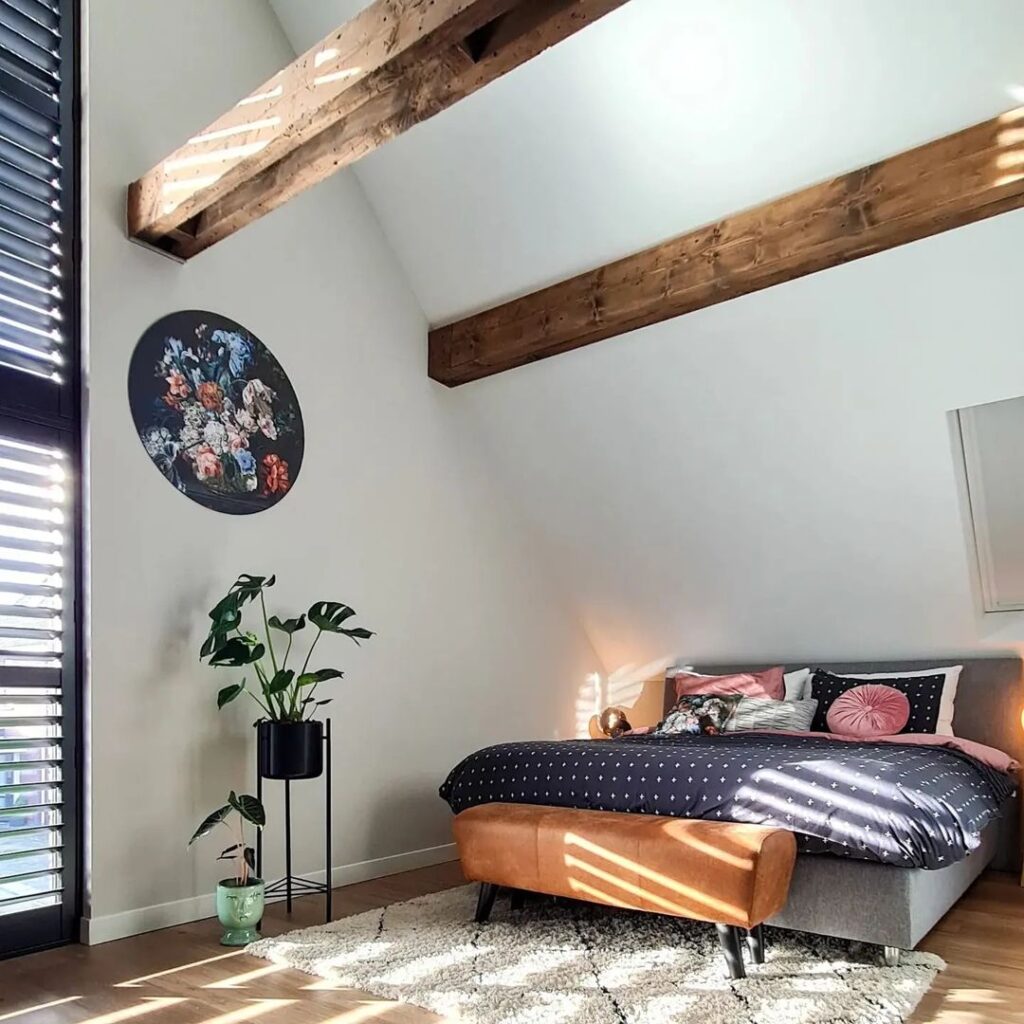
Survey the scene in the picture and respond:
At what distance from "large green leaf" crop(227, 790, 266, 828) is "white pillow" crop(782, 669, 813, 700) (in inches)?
110

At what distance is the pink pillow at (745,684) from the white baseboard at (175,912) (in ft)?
5.95

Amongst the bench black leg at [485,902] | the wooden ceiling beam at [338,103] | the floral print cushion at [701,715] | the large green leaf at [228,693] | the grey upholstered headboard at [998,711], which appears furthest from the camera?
the floral print cushion at [701,715]

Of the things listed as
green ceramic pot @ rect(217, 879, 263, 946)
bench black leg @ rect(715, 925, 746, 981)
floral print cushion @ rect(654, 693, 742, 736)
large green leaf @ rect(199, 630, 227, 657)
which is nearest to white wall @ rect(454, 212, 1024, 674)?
floral print cushion @ rect(654, 693, 742, 736)

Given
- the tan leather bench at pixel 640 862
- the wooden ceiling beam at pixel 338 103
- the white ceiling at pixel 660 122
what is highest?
the white ceiling at pixel 660 122

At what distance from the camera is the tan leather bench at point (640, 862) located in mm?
2822

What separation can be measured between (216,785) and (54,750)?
646 millimetres

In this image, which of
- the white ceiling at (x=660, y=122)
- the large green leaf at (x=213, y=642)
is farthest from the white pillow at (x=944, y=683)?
the large green leaf at (x=213, y=642)

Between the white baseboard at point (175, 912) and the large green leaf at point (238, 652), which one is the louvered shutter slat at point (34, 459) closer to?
the white baseboard at point (175, 912)

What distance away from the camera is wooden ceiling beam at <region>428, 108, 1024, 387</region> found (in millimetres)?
3135

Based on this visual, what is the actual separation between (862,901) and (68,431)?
120 inches

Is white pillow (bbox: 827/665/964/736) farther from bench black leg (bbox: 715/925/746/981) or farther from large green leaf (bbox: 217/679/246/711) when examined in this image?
large green leaf (bbox: 217/679/246/711)

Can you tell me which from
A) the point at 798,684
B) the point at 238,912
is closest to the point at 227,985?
the point at 238,912

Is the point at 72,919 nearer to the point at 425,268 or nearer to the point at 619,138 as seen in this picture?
the point at 425,268

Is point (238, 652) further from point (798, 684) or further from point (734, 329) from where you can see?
point (798, 684)
